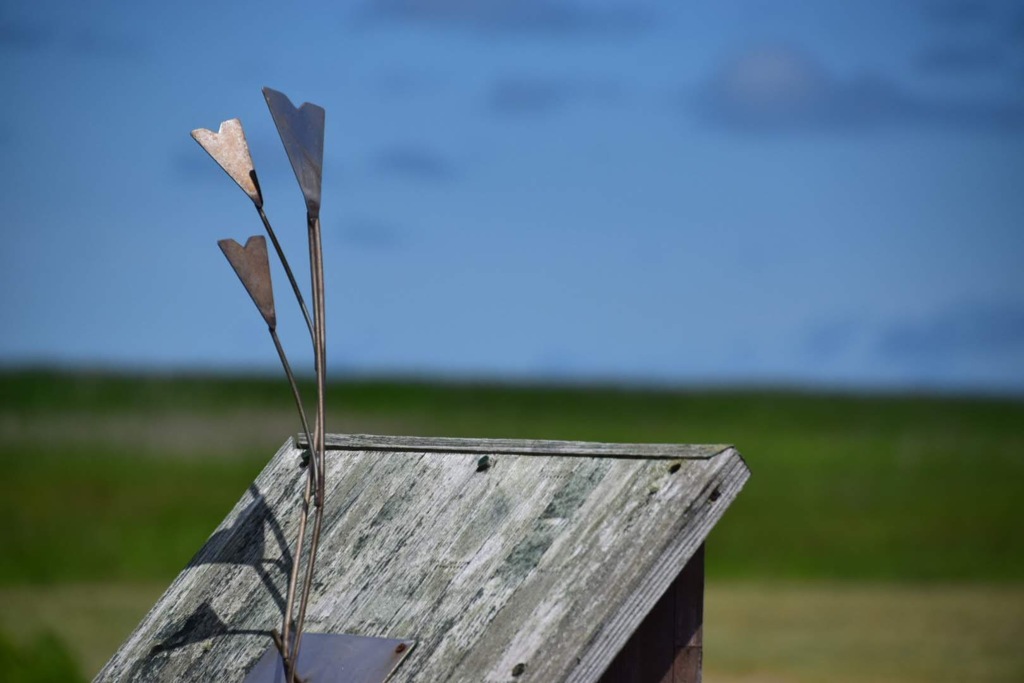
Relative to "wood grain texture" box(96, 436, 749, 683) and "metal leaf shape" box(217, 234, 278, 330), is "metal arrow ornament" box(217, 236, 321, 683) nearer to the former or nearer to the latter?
"metal leaf shape" box(217, 234, 278, 330)

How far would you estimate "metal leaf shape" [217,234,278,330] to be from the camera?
127 inches

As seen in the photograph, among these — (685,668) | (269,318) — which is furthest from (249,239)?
(685,668)

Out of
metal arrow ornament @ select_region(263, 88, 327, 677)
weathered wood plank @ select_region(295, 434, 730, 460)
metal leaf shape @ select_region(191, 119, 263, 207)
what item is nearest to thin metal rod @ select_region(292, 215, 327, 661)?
metal arrow ornament @ select_region(263, 88, 327, 677)

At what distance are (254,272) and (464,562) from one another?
2.86 feet

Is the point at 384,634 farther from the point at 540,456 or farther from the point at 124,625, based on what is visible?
the point at 124,625

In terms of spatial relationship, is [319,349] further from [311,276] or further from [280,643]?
[280,643]

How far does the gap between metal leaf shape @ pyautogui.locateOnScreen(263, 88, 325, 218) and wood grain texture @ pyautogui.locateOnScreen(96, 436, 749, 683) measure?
0.85 metres

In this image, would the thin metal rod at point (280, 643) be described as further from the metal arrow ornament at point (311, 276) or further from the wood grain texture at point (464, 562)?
the wood grain texture at point (464, 562)

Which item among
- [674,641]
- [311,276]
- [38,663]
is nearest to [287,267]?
[311,276]

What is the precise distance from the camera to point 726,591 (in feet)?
61.7

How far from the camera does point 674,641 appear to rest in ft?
11.6

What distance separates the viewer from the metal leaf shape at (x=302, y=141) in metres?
3.25

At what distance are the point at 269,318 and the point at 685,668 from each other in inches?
55.1

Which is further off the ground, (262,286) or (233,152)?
(233,152)
